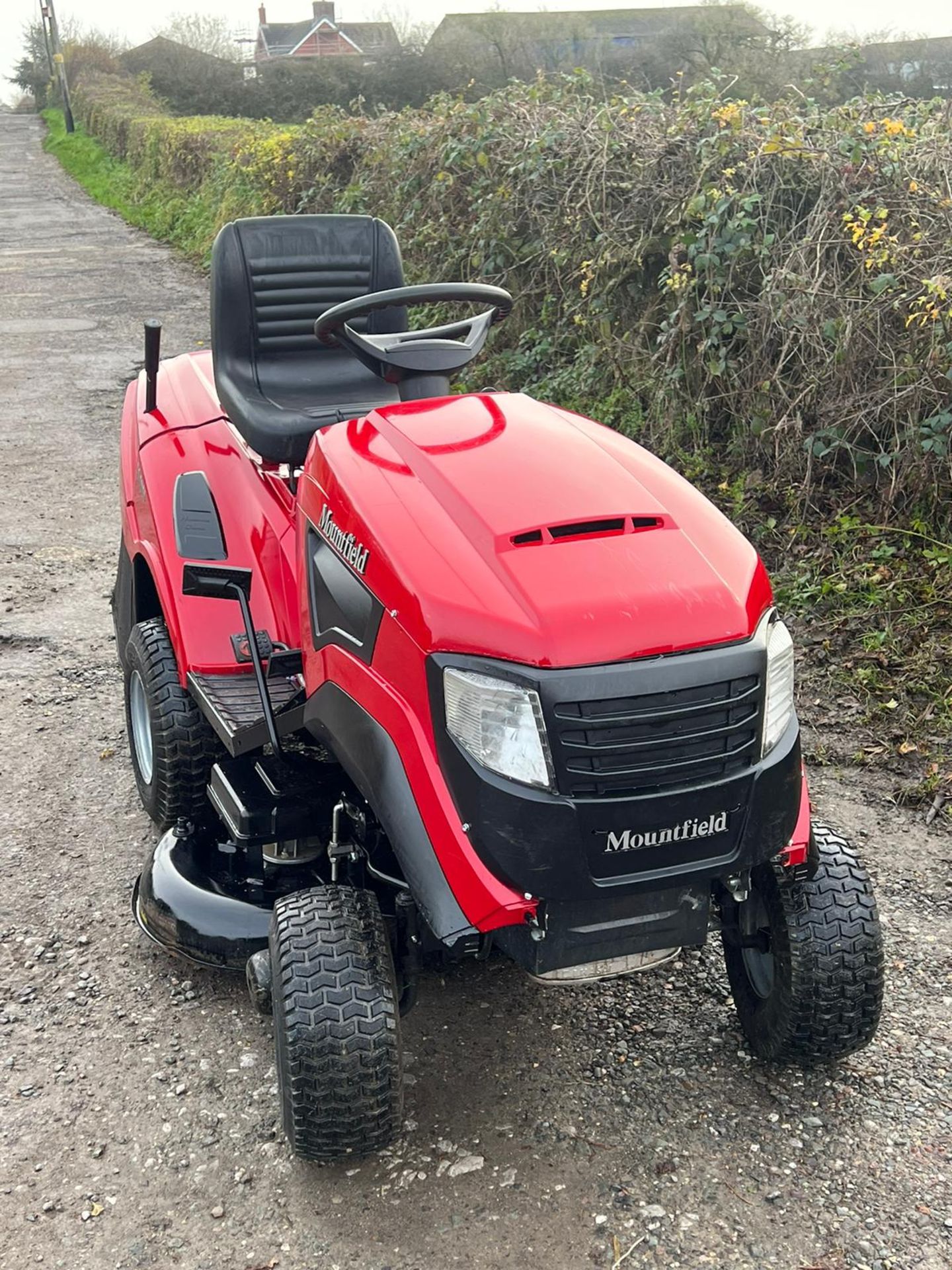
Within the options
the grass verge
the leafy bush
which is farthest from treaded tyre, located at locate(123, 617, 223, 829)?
the grass verge

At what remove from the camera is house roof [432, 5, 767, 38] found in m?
23.7

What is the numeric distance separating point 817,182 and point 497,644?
3.75 meters

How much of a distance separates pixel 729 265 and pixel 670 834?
3748 mm

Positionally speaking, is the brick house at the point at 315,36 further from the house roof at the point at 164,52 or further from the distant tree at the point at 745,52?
the distant tree at the point at 745,52

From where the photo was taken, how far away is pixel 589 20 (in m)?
25.4

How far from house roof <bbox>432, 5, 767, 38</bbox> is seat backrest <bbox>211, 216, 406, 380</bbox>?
19.9m

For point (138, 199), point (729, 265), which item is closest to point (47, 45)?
point (138, 199)

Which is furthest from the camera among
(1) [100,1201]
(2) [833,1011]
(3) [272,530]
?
(3) [272,530]

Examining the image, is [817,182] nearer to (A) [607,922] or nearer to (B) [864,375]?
(B) [864,375]

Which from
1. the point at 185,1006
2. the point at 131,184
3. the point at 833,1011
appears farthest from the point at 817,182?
the point at 131,184

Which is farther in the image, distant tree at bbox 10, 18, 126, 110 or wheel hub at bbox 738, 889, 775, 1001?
distant tree at bbox 10, 18, 126, 110

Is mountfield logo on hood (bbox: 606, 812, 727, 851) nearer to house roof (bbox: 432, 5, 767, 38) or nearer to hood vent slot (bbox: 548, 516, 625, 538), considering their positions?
hood vent slot (bbox: 548, 516, 625, 538)

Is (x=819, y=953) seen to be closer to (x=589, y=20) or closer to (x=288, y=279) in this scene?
(x=288, y=279)

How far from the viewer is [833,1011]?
243cm
